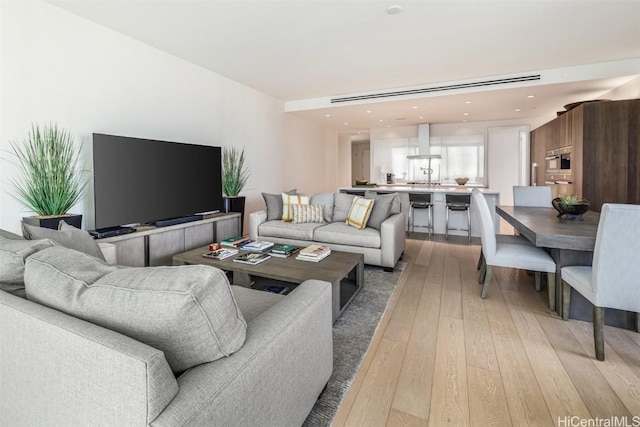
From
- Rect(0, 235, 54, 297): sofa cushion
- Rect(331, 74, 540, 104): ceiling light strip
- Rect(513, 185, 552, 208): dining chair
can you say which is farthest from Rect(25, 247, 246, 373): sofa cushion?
Rect(331, 74, 540, 104): ceiling light strip

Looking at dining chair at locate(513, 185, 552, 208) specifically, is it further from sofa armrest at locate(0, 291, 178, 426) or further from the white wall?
sofa armrest at locate(0, 291, 178, 426)

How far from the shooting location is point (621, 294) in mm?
1921

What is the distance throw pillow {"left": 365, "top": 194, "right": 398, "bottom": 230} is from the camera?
3.94 metres

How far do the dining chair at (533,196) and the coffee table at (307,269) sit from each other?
8.15ft

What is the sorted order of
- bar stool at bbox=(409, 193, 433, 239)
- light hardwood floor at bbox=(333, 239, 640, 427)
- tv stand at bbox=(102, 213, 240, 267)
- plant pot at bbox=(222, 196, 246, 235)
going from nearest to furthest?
light hardwood floor at bbox=(333, 239, 640, 427), tv stand at bbox=(102, 213, 240, 267), plant pot at bbox=(222, 196, 246, 235), bar stool at bbox=(409, 193, 433, 239)

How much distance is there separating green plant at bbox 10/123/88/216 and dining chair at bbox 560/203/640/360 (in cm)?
398

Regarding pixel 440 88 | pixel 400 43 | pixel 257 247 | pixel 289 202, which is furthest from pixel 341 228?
pixel 440 88

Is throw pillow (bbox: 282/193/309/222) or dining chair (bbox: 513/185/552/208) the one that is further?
throw pillow (bbox: 282/193/309/222)

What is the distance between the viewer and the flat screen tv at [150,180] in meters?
2.98

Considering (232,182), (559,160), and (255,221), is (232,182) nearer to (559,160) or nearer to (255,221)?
(255,221)

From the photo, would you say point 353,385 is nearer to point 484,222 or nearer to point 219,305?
point 219,305

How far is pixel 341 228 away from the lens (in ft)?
13.1

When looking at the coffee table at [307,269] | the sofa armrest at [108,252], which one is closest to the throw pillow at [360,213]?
the coffee table at [307,269]

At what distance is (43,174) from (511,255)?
4.03m
